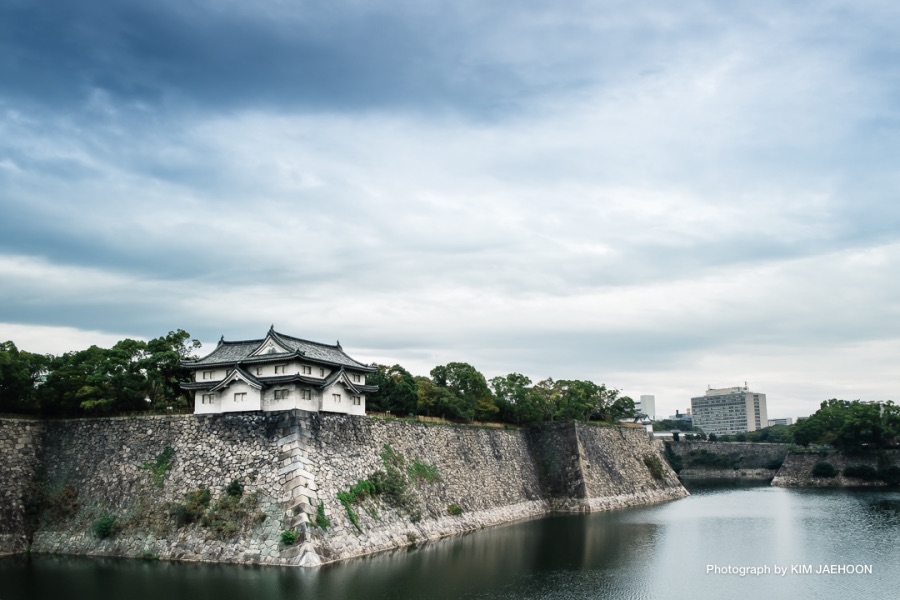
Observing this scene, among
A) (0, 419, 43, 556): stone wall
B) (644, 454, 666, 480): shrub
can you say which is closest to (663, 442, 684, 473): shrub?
(644, 454, 666, 480): shrub

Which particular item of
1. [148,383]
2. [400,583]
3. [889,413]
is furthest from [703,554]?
[889,413]

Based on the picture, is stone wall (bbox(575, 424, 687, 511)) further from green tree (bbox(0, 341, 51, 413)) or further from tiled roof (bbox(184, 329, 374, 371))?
green tree (bbox(0, 341, 51, 413))

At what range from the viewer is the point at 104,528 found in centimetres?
3128

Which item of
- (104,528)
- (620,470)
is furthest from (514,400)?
(104,528)

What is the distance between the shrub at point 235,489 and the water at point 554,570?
318 cm

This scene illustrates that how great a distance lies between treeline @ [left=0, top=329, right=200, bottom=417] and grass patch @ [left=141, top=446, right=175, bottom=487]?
4655mm

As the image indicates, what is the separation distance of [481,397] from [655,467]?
2099cm

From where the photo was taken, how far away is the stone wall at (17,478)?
31.9 m

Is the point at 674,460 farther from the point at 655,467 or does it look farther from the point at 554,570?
the point at 554,570

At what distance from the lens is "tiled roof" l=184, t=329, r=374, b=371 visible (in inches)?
1350

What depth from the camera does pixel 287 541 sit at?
2828 cm

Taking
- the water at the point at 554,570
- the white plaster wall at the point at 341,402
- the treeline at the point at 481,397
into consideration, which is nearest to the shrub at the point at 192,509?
the water at the point at 554,570

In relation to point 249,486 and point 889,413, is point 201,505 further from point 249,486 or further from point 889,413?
point 889,413

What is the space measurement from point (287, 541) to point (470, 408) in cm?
2341
